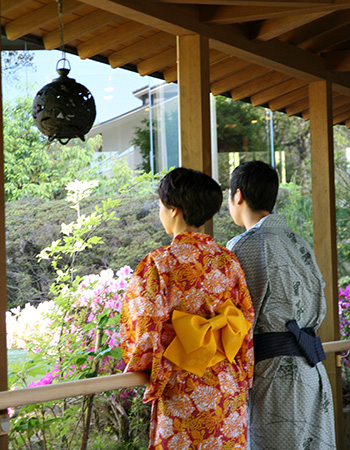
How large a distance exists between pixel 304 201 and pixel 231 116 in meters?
1.13

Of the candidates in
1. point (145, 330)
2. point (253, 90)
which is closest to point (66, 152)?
point (253, 90)

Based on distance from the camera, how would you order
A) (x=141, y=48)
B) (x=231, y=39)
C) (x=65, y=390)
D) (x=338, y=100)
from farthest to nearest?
(x=338, y=100) → (x=141, y=48) → (x=231, y=39) → (x=65, y=390)

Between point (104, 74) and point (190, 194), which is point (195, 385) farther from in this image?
point (104, 74)

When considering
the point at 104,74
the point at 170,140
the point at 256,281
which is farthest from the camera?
the point at 170,140

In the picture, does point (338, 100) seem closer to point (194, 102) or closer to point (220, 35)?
point (220, 35)

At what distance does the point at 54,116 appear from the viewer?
249cm

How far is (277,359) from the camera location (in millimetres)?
2404

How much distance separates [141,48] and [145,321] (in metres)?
2.04

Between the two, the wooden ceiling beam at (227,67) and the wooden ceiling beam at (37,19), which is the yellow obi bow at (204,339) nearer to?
the wooden ceiling beam at (37,19)

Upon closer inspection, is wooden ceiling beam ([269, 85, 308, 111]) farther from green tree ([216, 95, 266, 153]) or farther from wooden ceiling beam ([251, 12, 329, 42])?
wooden ceiling beam ([251, 12, 329, 42])

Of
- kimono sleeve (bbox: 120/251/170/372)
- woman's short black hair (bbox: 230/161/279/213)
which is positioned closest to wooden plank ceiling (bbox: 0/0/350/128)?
woman's short black hair (bbox: 230/161/279/213)

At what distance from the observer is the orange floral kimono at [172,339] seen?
2014 mm

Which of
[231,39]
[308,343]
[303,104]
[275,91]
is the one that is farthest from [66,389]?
[303,104]

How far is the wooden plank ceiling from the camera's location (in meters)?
2.90
